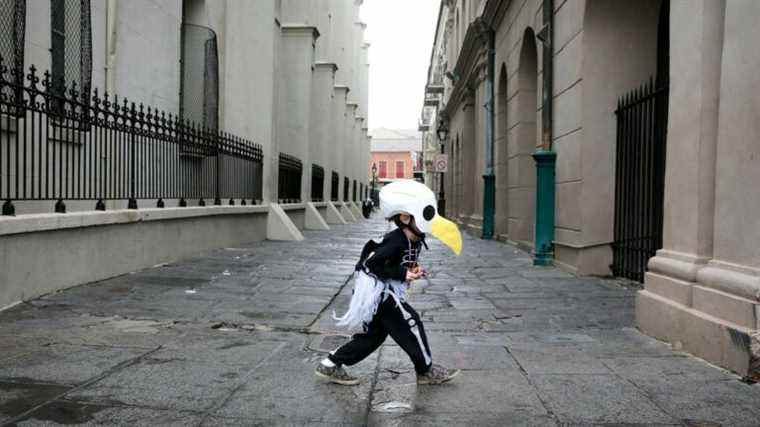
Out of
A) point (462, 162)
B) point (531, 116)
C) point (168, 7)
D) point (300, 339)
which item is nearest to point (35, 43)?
point (168, 7)

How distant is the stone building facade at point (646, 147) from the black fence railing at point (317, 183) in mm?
6134

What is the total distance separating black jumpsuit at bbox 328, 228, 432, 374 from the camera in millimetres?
3648

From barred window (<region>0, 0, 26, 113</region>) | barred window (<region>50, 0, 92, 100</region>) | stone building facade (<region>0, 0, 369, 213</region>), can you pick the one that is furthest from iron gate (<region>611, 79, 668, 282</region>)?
barred window (<region>0, 0, 26, 113</region>)

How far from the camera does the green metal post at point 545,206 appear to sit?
1010cm

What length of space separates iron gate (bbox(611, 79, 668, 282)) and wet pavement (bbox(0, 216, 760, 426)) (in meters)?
0.93

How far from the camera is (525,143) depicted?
13.6m

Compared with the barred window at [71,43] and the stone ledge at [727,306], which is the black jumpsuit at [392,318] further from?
the barred window at [71,43]

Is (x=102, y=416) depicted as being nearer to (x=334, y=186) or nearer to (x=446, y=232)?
(x=446, y=232)

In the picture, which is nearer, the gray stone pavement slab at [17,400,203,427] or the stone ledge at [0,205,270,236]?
the gray stone pavement slab at [17,400,203,427]

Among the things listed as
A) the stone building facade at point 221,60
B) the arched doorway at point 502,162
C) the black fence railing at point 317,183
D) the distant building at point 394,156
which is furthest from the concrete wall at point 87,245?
the distant building at point 394,156

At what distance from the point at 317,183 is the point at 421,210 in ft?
68.8

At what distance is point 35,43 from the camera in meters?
7.51

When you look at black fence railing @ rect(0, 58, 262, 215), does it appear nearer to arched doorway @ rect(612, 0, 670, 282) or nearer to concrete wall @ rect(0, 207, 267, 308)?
concrete wall @ rect(0, 207, 267, 308)

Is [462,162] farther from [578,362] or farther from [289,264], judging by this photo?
[578,362]
